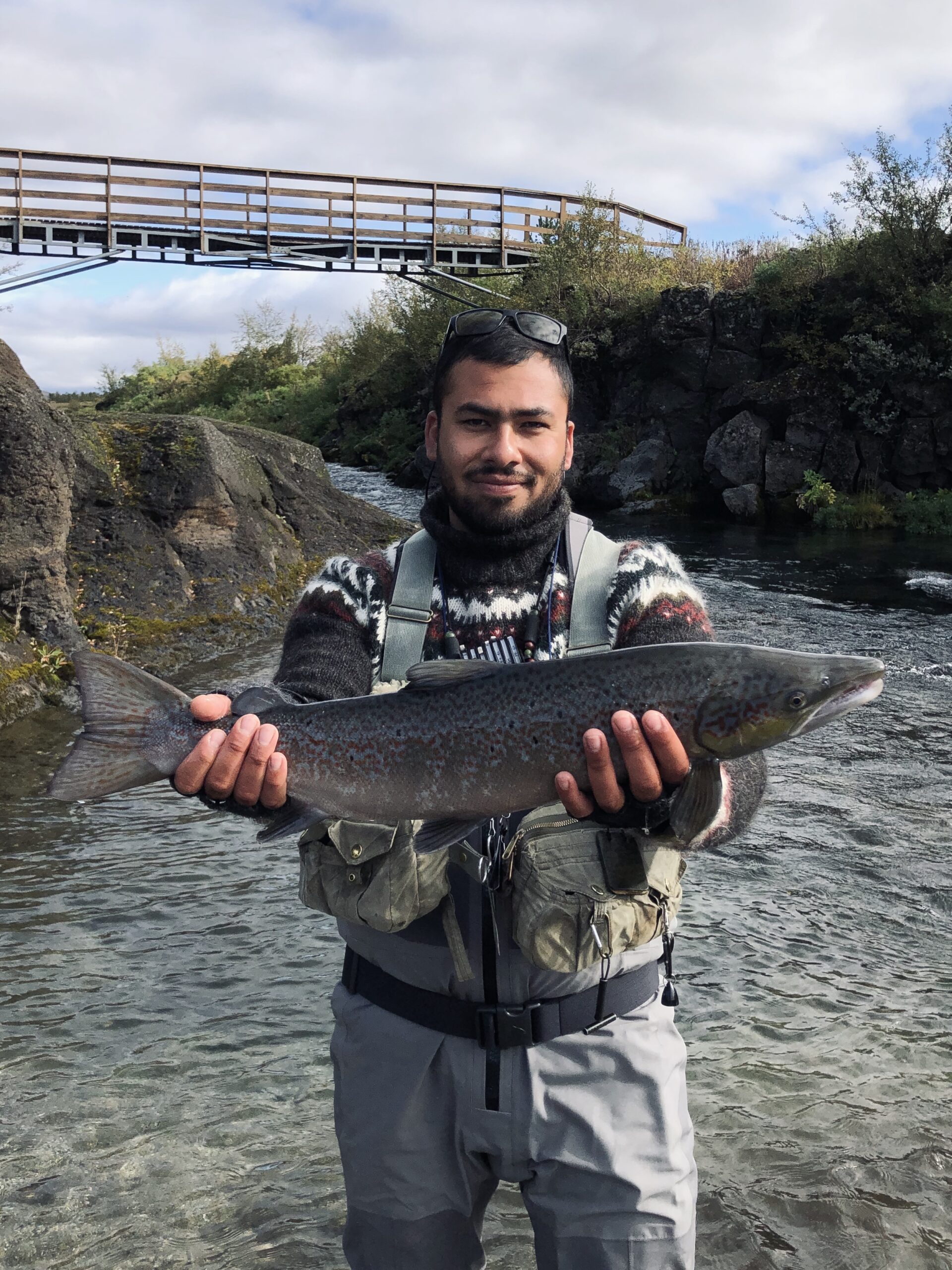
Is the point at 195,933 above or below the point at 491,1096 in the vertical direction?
below

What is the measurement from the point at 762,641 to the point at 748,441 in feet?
52.3

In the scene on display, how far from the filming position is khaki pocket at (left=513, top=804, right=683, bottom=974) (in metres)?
2.38

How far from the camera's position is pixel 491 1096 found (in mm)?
2422

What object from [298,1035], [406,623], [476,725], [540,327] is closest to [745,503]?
[298,1035]

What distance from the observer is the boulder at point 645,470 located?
28.3 meters

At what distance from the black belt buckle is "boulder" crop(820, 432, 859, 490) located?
25.1 meters

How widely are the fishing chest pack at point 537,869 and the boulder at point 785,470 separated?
24.6 meters

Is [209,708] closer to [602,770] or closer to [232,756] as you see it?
[232,756]

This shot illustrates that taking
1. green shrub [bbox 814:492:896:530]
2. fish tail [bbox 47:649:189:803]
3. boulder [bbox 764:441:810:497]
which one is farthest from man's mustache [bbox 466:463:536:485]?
boulder [bbox 764:441:810:497]

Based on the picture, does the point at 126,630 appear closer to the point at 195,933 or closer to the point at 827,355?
the point at 195,933

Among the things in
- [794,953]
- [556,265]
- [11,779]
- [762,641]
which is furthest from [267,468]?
[556,265]

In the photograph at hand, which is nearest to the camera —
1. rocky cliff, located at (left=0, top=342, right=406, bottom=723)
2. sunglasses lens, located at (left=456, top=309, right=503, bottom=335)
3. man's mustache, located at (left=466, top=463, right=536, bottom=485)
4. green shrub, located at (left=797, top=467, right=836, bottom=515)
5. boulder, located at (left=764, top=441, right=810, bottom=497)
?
man's mustache, located at (left=466, top=463, right=536, bottom=485)

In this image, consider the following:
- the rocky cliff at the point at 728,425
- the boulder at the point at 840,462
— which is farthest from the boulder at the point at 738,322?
the boulder at the point at 840,462

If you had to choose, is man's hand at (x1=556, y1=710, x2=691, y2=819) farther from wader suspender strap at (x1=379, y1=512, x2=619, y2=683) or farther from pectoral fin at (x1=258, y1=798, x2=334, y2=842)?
pectoral fin at (x1=258, y1=798, x2=334, y2=842)
